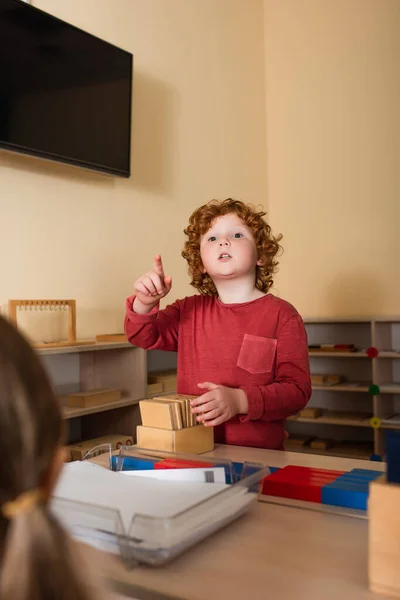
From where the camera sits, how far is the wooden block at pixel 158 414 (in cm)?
109

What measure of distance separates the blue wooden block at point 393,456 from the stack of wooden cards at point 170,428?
1.70 feet

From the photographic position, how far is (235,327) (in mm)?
1435

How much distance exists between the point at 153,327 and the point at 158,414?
0.41 m

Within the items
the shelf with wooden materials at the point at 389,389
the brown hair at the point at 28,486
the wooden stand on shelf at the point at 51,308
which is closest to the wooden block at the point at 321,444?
the shelf with wooden materials at the point at 389,389

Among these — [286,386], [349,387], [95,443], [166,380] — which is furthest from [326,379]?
[286,386]

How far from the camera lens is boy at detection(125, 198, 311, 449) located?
129cm

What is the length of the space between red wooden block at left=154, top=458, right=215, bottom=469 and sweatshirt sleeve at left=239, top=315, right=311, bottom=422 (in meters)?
0.29

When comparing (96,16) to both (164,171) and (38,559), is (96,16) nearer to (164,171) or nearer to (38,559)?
(164,171)

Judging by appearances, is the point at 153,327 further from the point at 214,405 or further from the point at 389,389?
the point at 389,389

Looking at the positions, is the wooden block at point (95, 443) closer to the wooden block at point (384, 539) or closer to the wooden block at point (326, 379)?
the wooden block at point (326, 379)

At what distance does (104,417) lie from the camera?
7.70ft

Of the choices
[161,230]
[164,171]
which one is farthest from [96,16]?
[161,230]

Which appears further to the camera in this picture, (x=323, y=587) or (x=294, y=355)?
(x=294, y=355)

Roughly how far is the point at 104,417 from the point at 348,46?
2.53 meters
